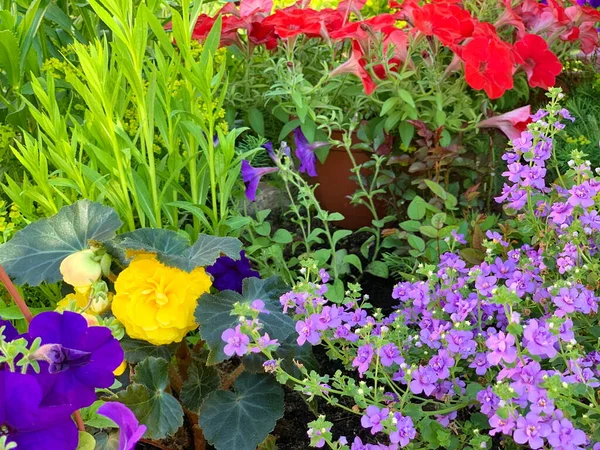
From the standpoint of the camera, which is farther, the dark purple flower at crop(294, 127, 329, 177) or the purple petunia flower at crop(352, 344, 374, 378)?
the dark purple flower at crop(294, 127, 329, 177)

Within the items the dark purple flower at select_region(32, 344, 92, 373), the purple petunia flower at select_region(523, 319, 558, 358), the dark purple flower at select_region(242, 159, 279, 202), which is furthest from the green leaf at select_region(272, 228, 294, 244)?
the dark purple flower at select_region(32, 344, 92, 373)

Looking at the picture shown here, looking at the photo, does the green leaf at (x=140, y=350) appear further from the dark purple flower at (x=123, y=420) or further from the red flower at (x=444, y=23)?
the red flower at (x=444, y=23)

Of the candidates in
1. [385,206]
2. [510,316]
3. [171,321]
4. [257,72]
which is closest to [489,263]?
[510,316]

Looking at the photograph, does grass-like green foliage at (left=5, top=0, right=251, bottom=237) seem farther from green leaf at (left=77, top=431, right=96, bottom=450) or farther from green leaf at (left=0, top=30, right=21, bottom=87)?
green leaf at (left=77, top=431, right=96, bottom=450)

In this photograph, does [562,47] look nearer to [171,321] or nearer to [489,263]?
[489,263]

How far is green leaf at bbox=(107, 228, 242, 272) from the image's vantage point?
3.60ft

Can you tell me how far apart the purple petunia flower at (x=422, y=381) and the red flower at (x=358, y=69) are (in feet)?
2.63

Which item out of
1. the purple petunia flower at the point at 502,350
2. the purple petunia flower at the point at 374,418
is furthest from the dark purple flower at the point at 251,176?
the purple petunia flower at the point at 502,350

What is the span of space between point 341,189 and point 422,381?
1077mm

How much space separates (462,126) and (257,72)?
601 mm

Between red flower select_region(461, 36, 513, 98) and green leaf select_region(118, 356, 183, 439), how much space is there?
992 mm

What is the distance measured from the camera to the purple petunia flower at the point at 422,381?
1.04 metres

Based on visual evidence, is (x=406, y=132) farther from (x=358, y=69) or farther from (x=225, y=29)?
(x=225, y=29)

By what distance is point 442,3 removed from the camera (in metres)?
1.79
